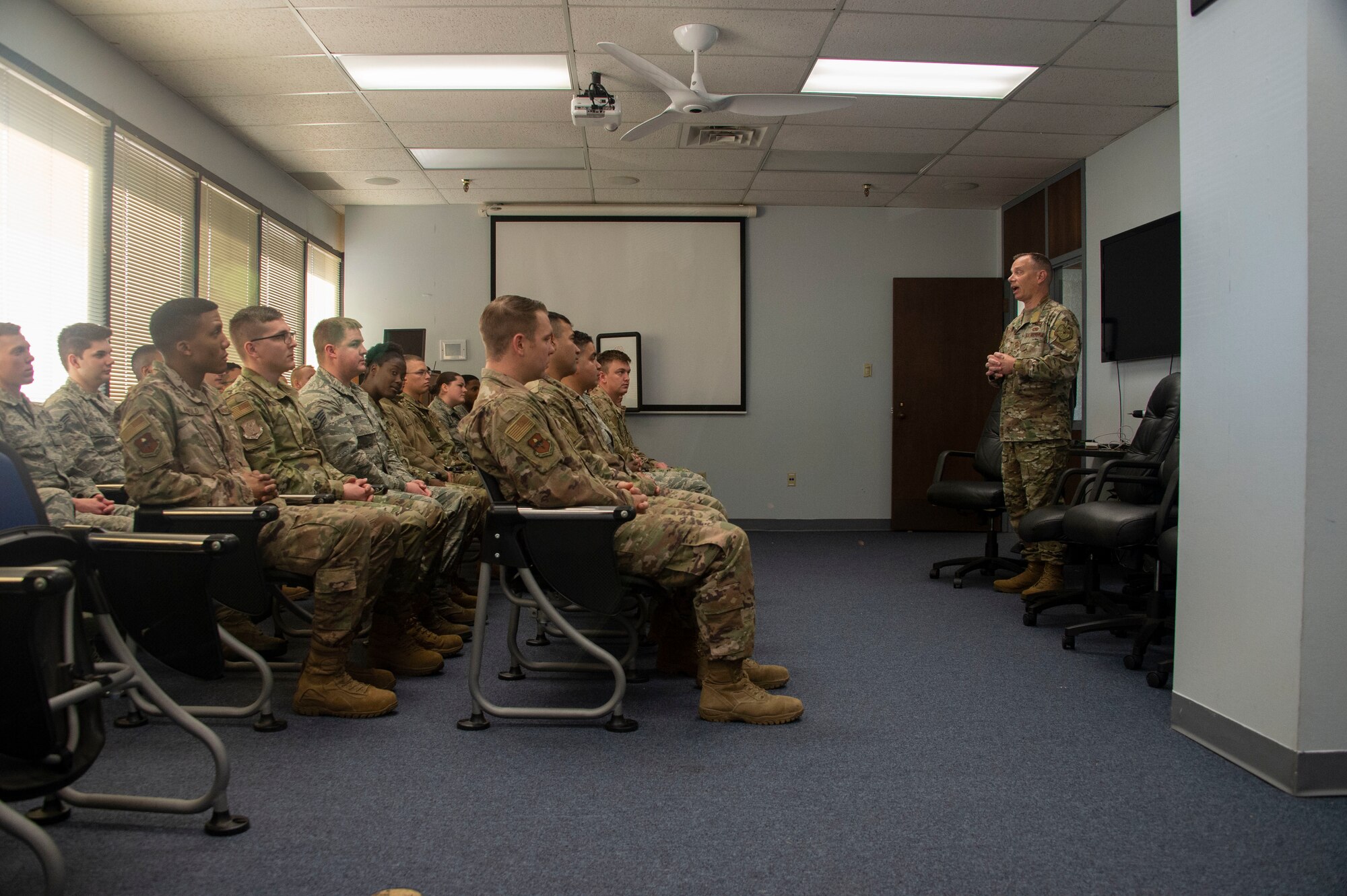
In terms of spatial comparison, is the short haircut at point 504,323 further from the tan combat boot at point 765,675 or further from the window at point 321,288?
the window at point 321,288

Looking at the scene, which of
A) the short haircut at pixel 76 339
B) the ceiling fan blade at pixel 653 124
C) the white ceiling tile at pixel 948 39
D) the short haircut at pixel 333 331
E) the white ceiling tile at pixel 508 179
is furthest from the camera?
the white ceiling tile at pixel 508 179

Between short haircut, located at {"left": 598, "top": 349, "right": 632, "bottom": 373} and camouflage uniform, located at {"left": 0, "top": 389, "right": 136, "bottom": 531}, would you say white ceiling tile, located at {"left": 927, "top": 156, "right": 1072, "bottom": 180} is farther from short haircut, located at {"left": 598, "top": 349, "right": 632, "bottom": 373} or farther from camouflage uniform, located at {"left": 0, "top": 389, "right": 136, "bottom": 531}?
camouflage uniform, located at {"left": 0, "top": 389, "right": 136, "bottom": 531}

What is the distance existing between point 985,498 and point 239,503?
3.47 m

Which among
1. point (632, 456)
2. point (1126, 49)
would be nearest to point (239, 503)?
point (632, 456)

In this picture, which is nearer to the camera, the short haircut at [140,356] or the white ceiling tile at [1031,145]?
the short haircut at [140,356]

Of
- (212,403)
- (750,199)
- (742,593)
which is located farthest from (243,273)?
(742,593)

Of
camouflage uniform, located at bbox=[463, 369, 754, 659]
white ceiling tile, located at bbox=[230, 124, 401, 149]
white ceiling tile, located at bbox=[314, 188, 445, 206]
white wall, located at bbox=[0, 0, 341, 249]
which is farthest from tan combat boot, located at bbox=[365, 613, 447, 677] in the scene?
white ceiling tile, located at bbox=[314, 188, 445, 206]

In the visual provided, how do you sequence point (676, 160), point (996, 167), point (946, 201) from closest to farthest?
point (676, 160) → point (996, 167) → point (946, 201)

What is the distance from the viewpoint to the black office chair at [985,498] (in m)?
4.44

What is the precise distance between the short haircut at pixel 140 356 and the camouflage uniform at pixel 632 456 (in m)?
2.11

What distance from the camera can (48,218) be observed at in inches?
142

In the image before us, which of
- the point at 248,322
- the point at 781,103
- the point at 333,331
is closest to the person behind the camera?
the point at 248,322

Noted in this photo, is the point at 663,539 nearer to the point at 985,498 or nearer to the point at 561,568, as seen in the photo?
the point at 561,568

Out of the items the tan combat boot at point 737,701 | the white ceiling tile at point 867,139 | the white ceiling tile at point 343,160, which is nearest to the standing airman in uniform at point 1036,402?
the white ceiling tile at point 867,139
